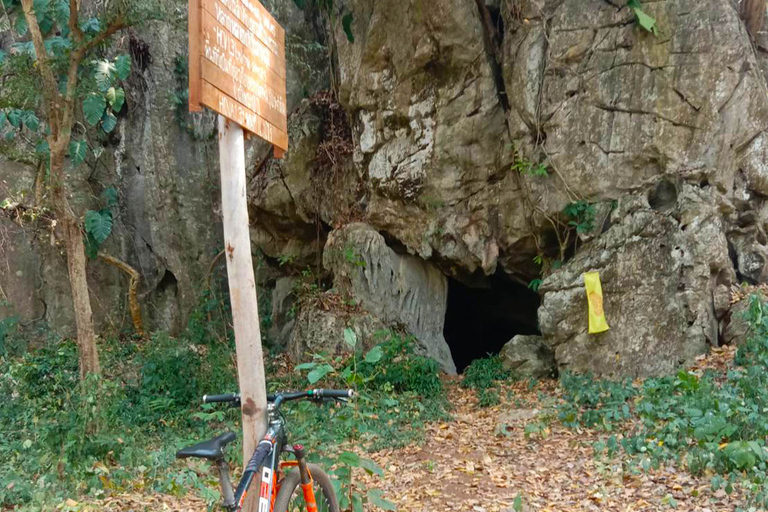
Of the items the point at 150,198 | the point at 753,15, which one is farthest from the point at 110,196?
the point at 753,15

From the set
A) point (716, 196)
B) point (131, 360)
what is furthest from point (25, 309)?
point (716, 196)

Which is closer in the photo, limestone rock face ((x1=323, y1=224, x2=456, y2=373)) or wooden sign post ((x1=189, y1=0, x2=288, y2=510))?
wooden sign post ((x1=189, y1=0, x2=288, y2=510))

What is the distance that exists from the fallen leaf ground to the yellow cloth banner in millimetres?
1041

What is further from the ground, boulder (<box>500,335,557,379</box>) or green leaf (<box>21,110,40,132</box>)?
green leaf (<box>21,110,40,132</box>)

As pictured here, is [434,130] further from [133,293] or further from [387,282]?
[133,293]

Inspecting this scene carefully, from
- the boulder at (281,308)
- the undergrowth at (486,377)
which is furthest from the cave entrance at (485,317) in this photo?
the boulder at (281,308)

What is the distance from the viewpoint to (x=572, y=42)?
24.6 feet

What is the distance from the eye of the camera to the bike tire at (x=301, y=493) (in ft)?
9.02

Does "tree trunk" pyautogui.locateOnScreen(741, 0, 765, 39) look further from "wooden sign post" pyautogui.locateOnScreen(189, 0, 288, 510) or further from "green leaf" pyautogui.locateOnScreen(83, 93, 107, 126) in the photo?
"green leaf" pyautogui.locateOnScreen(83, 93, 107, 126)

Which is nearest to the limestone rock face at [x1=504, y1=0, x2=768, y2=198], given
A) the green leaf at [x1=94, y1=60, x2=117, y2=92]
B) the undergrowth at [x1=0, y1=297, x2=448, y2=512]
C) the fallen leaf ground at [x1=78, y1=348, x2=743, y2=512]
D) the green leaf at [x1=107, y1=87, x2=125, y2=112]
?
the fallen leaf ground at [x1=78, y1=348, x2=743, y2=512]

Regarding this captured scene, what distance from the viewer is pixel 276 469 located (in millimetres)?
2697

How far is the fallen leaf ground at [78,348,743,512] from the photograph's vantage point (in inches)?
161

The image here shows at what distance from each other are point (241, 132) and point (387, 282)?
19.6 feet

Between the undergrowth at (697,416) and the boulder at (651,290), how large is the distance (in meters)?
0.43
